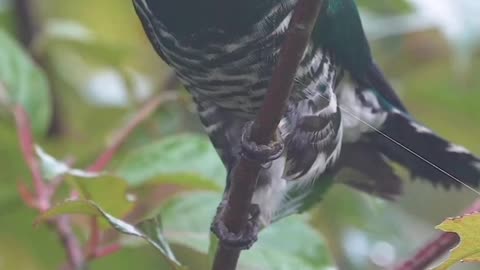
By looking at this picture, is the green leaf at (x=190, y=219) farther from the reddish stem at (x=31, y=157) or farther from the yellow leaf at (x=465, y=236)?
the yellow leaf at (x=465, y=236)

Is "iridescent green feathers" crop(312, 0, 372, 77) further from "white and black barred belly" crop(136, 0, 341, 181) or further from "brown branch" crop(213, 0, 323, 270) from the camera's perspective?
"brown branch" crop(213, 0, 323, 270)

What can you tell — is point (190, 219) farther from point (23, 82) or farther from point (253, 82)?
point (23, 82)

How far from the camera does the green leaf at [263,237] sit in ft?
5.00

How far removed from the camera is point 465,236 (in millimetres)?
1100

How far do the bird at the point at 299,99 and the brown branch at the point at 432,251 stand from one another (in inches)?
8.3

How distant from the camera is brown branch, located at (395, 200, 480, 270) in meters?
1.25

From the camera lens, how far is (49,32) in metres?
2.02

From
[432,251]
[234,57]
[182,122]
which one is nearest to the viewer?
[432,251]

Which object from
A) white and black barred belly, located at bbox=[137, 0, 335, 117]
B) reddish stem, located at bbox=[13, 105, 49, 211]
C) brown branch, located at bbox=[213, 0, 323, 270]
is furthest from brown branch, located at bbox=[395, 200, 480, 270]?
reddish stem, located at bbox=[13, 105, 49, 211]

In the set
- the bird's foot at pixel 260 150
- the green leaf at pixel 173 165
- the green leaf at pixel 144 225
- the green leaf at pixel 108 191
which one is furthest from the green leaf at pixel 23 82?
the bird's foot at pixel 260 150

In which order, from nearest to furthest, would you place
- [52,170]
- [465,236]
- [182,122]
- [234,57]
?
[465,236]
[52,170]
[234,57]
[182,122]

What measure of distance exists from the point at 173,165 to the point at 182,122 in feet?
2.06

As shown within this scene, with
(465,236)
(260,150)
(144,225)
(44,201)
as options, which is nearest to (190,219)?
(44,201)

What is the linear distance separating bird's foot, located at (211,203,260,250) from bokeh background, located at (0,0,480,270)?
62 mm
